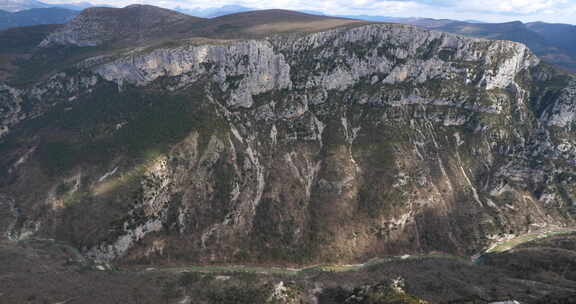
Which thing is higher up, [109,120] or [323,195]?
[109,120]

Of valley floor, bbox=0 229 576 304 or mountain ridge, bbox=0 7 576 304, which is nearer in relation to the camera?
valley floor, bbox=0 229 576 304

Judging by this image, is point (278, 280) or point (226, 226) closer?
point (278, 280)

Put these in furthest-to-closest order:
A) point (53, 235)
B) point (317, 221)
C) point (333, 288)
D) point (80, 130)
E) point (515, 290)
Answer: point (80, 130) < point (317, 221) < point (53, 235) < point (333, 288) < point (515, 290)

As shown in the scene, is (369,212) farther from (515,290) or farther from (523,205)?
(523,205)

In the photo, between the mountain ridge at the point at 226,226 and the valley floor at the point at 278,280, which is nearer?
the valley floor at the point at 278,280

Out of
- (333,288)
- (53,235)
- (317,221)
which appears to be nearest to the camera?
(333,288)

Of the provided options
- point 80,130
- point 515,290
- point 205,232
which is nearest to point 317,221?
point 205,232

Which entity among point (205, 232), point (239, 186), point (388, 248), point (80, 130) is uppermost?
point (80, 130)

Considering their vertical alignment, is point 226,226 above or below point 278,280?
above

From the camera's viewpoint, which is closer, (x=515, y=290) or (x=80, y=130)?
(x=515, y=290)

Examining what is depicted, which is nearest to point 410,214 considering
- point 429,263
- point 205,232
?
point 429,263
